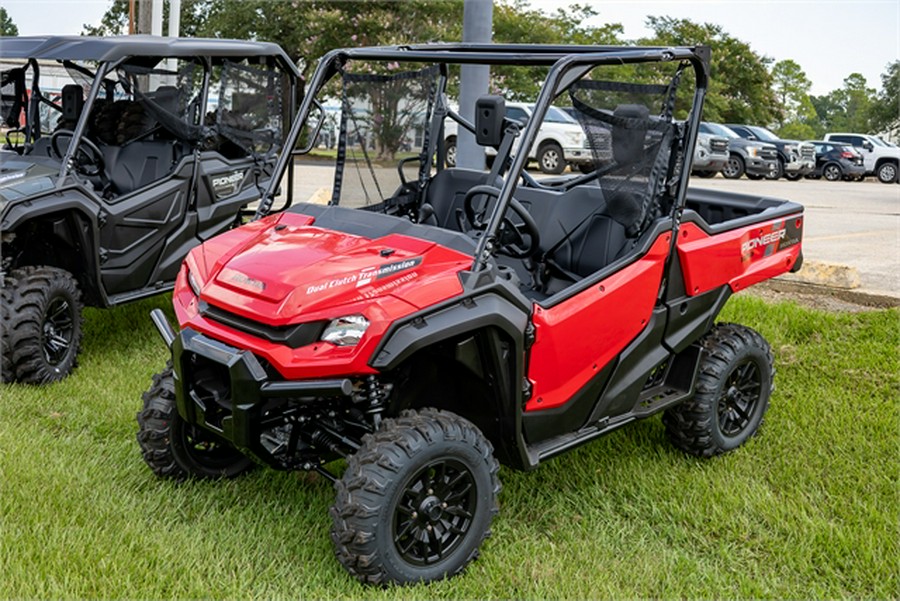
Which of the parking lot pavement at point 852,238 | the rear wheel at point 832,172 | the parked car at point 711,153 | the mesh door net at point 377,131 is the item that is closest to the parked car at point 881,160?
the rear wheel at point 832,172

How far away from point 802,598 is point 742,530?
487mm

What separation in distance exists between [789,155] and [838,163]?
307cm

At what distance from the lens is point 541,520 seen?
432cm

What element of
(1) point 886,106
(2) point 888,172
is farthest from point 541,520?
(1) point 886,106

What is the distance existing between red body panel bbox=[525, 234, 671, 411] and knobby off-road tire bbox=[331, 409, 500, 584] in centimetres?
41

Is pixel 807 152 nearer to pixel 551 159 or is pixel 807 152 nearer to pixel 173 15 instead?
pixel 551 159

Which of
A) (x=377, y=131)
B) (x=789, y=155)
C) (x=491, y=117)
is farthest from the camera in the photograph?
(x=789, y=155)

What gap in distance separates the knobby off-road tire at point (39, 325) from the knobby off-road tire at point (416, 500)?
2.97 metres

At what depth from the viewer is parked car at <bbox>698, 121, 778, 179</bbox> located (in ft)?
84.5

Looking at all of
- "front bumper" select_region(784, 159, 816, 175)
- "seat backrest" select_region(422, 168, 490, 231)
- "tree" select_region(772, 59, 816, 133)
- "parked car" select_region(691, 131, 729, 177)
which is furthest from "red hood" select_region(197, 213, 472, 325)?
"tree" select_region(772, 59, 816, 133)

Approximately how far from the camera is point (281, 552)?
12.8 ft

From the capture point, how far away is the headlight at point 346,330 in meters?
3.51

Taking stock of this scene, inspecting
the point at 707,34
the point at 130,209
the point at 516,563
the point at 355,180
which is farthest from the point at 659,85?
the point at 707,34

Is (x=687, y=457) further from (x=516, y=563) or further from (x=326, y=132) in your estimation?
(x=326, y=132)
